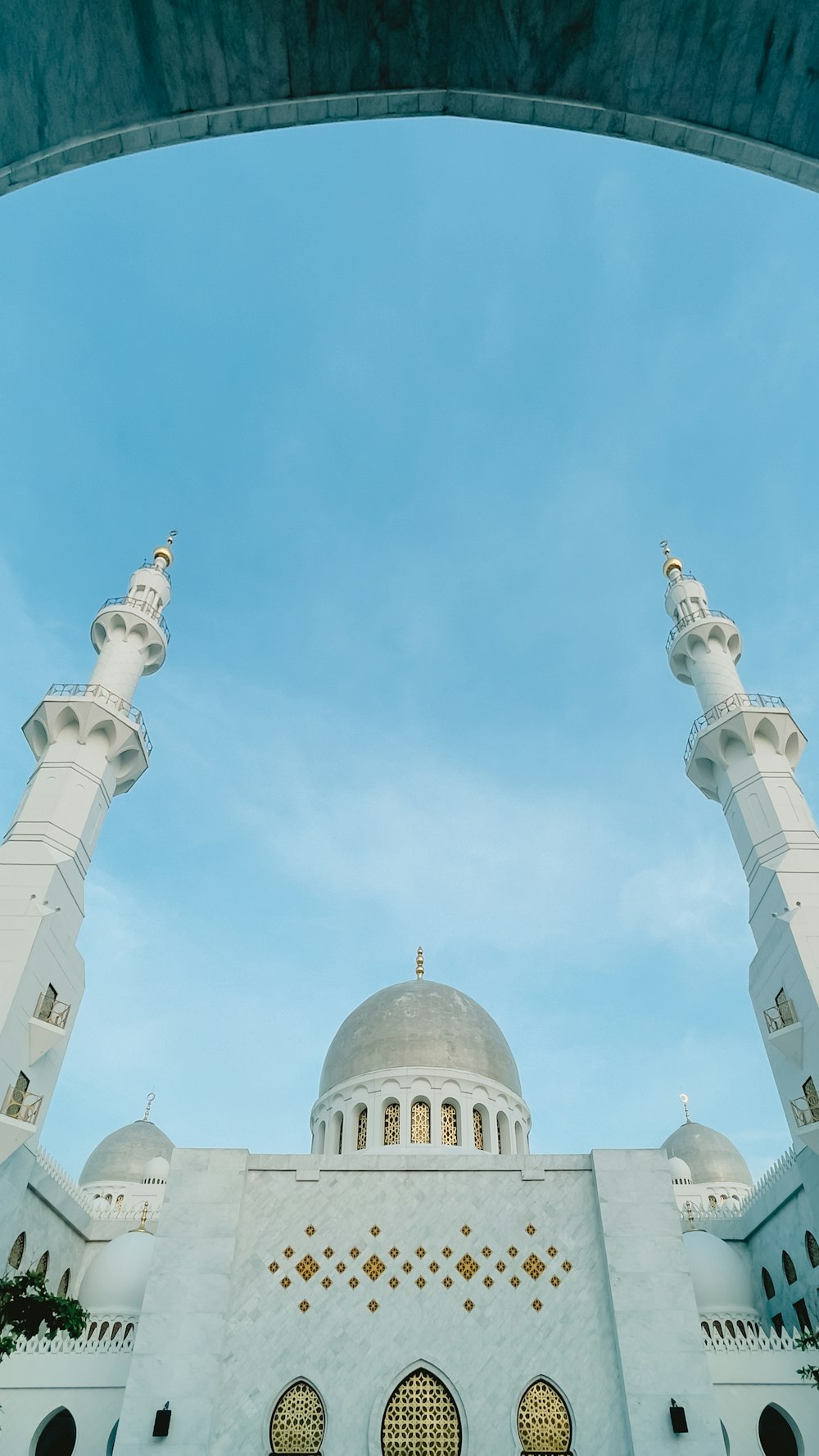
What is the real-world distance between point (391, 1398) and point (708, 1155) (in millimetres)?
21428

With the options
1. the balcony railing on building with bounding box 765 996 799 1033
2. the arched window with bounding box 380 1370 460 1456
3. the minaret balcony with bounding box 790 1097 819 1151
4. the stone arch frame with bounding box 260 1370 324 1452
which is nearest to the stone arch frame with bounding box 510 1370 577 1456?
the arched window with bounding box 380 1370 460 1456

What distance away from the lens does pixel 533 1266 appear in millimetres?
14773

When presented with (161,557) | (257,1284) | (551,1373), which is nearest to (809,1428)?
(551,1373)

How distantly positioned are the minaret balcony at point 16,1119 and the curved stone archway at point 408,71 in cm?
1666

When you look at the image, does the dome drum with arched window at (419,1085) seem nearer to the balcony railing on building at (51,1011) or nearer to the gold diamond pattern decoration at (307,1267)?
the gold diamond pattern decoration at (307,1267)

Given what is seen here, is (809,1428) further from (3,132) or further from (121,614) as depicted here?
(121,614)

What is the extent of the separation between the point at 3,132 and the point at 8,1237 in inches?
751

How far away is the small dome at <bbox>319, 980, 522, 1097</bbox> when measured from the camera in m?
21.6

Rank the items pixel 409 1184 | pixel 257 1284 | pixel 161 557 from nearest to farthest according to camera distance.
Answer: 1. pixel 257 1284
2. pixel 409 1184
3. pixel 161 557

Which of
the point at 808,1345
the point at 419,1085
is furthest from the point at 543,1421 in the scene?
the point at 419,1085

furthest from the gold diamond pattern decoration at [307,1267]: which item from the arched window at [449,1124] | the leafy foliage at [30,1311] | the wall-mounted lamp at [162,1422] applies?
the arched window at [449,1124]

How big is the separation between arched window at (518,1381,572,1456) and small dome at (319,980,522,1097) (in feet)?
26.1

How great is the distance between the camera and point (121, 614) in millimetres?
25094

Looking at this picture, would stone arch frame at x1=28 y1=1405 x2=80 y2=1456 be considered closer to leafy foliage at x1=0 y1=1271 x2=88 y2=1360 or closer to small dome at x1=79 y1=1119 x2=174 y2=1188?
leafy foliage at x1=0 y1=1271 x2=88 y2=1360
